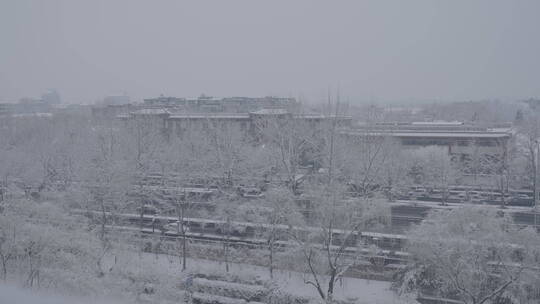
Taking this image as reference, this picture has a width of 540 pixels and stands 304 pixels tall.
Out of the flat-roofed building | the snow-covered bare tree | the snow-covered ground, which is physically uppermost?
the flat-roofed building

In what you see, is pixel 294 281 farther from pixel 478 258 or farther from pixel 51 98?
pixel 51 98

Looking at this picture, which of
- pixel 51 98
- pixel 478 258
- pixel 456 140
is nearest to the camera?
pixel 478 258

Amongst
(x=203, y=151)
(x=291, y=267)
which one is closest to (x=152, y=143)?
(x=203, y=151)

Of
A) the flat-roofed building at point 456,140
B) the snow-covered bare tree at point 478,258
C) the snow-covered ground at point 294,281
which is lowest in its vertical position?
the snow-covered ground at point 294,281

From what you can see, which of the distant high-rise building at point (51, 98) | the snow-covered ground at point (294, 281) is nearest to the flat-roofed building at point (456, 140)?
the snow-covered ground at point (294, 281)

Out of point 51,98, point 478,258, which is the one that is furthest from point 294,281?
point 51,98

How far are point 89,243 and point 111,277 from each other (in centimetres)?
118

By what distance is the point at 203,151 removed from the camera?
18.9m

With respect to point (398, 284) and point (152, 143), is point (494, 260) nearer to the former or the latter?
point (398, 284)

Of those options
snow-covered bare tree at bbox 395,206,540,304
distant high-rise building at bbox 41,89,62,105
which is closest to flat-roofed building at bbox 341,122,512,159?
snow-covered bare tree at bbox 395,206,540,304

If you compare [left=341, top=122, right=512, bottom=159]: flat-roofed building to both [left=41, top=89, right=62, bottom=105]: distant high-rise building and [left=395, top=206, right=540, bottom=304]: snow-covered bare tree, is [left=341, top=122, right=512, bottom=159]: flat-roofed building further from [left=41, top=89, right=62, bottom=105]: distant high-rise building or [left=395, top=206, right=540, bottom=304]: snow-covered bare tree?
[left=41, top=89, right=62, bottom=105]: distant high-rise building

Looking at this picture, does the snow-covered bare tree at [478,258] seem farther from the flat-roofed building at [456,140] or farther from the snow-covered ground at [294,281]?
the flat-roofed building at [456,140]

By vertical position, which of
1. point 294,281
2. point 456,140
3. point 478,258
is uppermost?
point 456,140

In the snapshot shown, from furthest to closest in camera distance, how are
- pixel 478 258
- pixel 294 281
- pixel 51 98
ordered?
pixel 51 98 → pixel 294 281 → pixel 478 258
